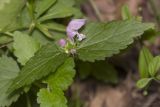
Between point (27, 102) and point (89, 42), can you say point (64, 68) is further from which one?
point (27, 102)

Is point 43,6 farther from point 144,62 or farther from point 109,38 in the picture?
point 144,62

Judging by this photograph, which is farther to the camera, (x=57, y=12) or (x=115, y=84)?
(x=115, y=84)

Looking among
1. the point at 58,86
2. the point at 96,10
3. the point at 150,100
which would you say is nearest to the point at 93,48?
the point at 58,86

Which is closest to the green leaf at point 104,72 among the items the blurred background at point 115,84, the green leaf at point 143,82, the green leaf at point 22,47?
the blurred background at point 115,84

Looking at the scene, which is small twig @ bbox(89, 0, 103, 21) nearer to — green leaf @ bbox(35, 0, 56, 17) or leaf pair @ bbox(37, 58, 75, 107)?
green leaf @ bbox(35, 0, 56, 17)

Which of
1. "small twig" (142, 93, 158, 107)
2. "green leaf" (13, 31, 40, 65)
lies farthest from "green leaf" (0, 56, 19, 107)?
"small twig" (142, 93, 158, 107)

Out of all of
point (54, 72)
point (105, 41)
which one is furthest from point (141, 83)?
point (54, 72)

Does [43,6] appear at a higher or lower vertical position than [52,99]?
higher
